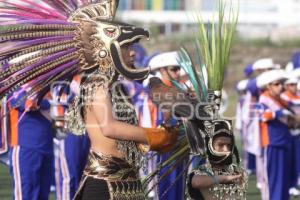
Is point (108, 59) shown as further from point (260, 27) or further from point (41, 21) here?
point (260, 27)

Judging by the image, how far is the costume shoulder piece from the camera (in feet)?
19.4

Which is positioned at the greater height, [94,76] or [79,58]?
[79,58]

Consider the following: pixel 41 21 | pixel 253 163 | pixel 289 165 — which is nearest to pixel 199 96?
pixel 41 21

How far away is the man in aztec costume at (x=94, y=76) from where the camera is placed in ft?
19.2

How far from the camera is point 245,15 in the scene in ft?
118

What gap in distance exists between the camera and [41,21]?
6051 mm

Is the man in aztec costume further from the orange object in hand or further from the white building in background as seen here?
the white building in background

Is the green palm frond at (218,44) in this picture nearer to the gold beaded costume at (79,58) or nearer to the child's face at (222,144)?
the child's face at (222,144)

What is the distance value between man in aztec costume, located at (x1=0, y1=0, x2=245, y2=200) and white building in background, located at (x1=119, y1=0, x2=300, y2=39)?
2783 cm

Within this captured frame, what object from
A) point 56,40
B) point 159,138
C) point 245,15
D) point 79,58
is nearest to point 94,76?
point 79,58

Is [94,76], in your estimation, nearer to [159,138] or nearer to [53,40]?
[53,40]

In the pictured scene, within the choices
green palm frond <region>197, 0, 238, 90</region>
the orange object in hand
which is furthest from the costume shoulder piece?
green palm frond <region>197, 0, 238, 90</region>

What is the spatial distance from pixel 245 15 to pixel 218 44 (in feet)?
98.0

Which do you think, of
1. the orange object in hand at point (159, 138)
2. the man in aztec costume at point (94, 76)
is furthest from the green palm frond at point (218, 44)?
the orange object in hand at point (159, 138)
